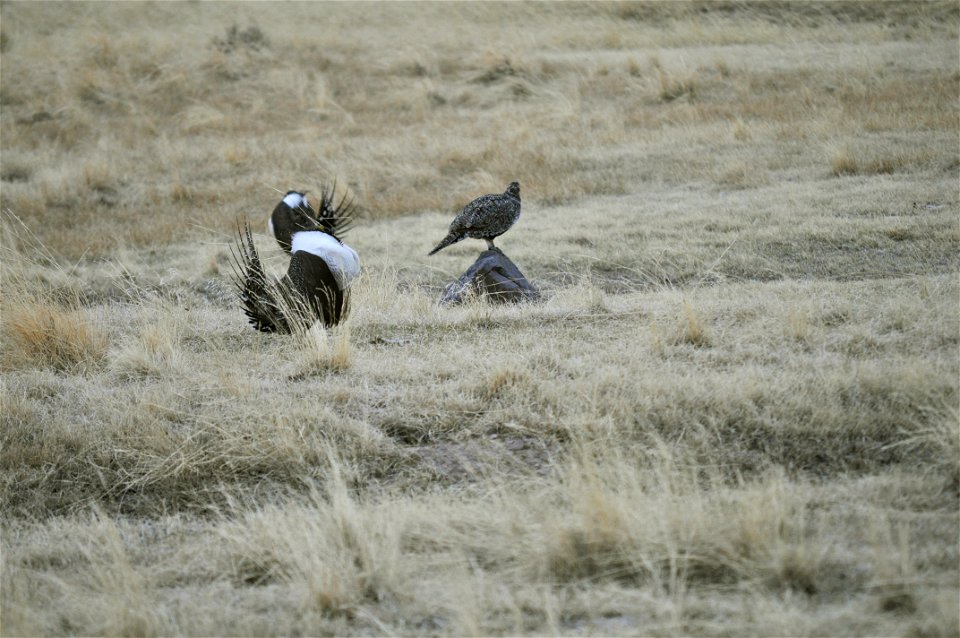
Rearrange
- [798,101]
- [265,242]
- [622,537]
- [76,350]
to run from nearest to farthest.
A: [622,537] → [76,350] → [265,242] → [798,101]

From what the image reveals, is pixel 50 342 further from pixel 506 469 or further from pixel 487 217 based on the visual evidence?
pixel 506 469

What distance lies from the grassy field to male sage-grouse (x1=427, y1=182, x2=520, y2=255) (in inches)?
25.7

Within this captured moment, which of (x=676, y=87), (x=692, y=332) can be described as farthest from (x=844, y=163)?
(x=692, y=332)

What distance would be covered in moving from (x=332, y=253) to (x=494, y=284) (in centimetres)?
159

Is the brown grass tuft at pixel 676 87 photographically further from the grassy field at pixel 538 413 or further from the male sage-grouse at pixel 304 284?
the male sage-grouse at pixel 304 284

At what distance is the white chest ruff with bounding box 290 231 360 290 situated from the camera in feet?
18.1

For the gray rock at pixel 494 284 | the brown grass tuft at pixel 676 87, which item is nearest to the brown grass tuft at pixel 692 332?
the gray rock at pixel 494 284

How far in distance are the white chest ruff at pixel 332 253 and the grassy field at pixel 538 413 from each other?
15.8 inches

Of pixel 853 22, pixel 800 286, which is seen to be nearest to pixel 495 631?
pixel 800 286

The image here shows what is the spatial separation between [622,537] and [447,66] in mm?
15057

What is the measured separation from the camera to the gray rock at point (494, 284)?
668 centimetres

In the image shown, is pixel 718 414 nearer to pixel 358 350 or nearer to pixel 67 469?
pixel 358 350

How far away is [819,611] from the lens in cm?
272

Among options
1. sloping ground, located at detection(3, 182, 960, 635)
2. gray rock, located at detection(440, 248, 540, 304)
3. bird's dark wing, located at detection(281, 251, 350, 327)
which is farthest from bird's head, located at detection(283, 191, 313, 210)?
gray rock, located at detection(440, 248, 540, 304)
